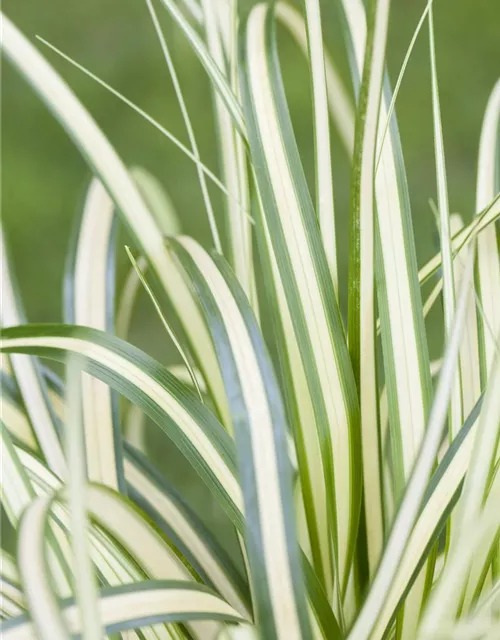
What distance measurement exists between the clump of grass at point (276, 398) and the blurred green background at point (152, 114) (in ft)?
1.61

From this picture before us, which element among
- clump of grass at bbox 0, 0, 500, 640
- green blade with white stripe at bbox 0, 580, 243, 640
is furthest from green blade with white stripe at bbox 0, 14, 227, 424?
green blade with white stripe at bbox 0, 580, 243, 640

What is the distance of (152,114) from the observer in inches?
38.9

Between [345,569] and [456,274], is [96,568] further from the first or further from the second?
[456,274]

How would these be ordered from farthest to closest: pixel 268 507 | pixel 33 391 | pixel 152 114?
pixel 152 114 → pixel 33 391 → pixel 268 507

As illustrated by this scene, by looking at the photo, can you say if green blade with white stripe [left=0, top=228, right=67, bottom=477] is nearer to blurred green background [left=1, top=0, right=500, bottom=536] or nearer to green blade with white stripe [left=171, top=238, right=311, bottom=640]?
green blade with white stripe [left=171, top=238, right=311, bottom=640]

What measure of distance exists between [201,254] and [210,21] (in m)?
0.15

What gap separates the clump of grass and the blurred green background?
490 millimetres

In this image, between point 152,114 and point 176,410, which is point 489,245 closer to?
point 176,410

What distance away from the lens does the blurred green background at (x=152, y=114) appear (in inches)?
36.9

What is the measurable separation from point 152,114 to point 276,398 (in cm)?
77

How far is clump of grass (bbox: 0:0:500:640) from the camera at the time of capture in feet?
0.95

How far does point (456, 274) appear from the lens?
439 mm

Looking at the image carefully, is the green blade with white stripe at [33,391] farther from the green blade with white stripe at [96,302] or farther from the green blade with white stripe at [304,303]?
the green blade with white stripe at [304,303]

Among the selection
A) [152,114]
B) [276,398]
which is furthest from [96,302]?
[152,114]
